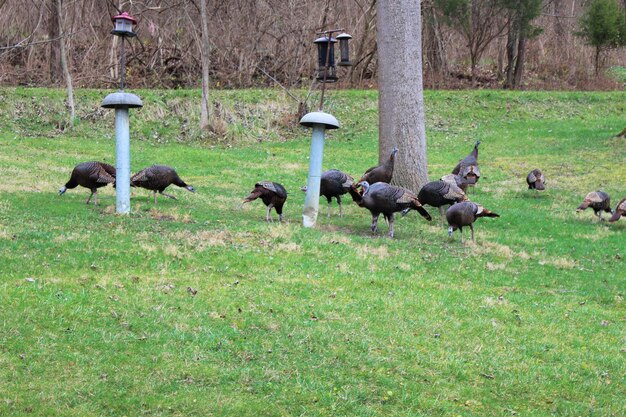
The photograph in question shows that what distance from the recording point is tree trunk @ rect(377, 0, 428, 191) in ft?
52.4

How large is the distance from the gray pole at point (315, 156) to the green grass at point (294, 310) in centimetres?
34

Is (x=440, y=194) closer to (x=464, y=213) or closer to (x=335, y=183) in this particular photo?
(x=464, y=213)

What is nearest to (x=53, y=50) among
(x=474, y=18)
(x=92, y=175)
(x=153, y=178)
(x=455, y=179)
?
(x=153, y=178)

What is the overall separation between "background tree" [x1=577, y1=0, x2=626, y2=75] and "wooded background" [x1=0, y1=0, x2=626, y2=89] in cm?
189

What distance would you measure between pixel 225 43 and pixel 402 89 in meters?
21.0

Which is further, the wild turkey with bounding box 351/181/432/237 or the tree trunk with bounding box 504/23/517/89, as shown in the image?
the tree trunk with bounding box 504/23/517/89

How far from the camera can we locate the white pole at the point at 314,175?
527 inches

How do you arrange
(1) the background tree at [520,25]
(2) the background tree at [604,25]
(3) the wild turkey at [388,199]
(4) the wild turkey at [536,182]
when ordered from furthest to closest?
(2) the background tree at [604,25], (1) the background tree at [520,25], (4) the wild turkey at [536,182], (3) the wild turkey at [388,199]

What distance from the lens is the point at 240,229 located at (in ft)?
40.9

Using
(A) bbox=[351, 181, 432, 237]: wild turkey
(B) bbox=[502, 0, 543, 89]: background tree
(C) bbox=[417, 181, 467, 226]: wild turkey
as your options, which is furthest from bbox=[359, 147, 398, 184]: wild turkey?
(B) bbox=[502, 0, 543, 89]: background tree

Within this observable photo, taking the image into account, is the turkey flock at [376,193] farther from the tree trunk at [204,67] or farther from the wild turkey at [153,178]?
the tree trunk at [204,67]

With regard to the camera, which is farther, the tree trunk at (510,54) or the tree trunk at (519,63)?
the tree trunk at (519,63)

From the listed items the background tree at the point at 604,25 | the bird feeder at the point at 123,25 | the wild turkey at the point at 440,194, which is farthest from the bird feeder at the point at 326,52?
the background tree at the point at 604,25

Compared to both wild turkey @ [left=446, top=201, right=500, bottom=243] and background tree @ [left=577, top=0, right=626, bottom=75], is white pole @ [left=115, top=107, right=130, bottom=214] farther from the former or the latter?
background tree @ [left=577, top=0, right=626, bottom=75]
